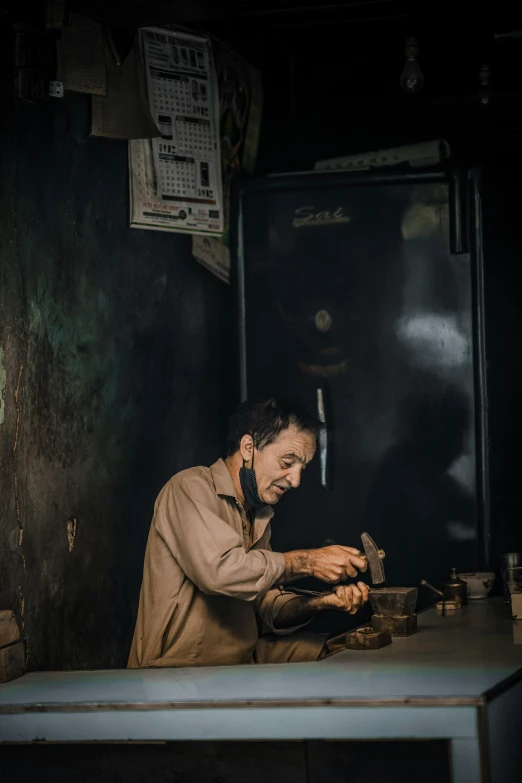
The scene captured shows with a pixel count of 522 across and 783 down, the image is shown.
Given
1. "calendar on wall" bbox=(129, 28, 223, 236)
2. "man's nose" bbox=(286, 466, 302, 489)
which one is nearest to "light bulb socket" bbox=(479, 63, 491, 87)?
"calendar on wall" bbox=(129, 28, 223, 236)

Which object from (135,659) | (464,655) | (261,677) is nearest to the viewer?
(261,677)

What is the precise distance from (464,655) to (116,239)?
191 centimetres

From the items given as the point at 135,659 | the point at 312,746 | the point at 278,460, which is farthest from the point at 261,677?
the point at 278,460

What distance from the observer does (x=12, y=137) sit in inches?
128

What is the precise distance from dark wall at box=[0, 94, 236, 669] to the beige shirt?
28 cm

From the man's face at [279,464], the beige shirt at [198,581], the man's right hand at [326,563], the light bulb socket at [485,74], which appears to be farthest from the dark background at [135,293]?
the man's right hand at [326,563]

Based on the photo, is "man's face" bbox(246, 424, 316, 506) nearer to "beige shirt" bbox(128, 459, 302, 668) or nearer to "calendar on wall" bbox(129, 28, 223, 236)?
"beige shirt" bbox(128, 459, 302, 668)

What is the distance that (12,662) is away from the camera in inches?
116

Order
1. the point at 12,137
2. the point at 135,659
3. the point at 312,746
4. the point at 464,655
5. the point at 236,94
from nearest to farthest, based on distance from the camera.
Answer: the point at 312,746 → the point at 464,655 → the point at 12,137 → the point at 135,659 → the point at 236,94

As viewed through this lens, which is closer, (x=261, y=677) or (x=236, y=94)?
(x=261, y=677)

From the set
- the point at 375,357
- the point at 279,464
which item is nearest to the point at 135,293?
the point at 279,464

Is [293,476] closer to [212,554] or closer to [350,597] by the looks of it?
[350,597]

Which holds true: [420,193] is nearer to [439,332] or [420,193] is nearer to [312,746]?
[439,332]

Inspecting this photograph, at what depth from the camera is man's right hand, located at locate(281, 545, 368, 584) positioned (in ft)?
11.2
